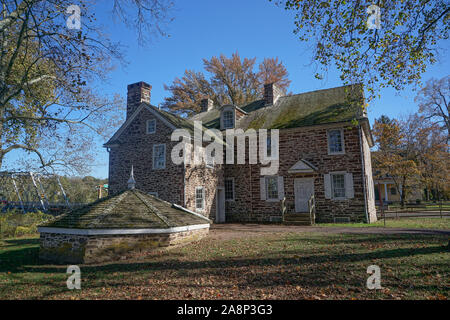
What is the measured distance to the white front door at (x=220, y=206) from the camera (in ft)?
63.9

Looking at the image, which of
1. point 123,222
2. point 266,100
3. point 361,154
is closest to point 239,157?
point 266,100

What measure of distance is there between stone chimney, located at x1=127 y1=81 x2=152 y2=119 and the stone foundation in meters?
11.0

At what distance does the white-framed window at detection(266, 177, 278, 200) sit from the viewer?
1859cm

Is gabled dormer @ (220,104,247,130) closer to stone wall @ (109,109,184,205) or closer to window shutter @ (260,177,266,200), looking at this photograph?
window shutter @ (260,177,266,200)

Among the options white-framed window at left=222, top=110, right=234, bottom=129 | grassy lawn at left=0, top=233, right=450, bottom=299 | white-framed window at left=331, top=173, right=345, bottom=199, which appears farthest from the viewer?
white-framed window at left=222, top=110, right=234, bottom=129

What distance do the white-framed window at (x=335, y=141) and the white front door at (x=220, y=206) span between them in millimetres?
7736

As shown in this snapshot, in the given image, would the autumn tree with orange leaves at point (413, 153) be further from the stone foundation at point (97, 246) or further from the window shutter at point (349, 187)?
the stone foundation at point (97, 246)

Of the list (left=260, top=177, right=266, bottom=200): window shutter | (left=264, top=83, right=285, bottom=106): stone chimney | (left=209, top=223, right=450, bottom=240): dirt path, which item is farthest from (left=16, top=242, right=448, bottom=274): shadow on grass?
(left=264, top=83, right=285, bottom=106): stone chimney

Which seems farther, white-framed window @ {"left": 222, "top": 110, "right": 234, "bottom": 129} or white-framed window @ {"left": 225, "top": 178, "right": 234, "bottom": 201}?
white-framed window @ {"left": 222, "top": 110, "right": 234, "bottom": 129}

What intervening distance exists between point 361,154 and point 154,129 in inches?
493

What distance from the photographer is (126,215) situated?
31.8ft

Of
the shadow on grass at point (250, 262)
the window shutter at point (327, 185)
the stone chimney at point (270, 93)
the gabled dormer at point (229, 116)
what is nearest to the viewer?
the shadow on grass at point (250, 262)

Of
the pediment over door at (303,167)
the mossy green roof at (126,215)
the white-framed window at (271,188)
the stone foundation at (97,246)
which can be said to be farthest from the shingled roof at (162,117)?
the stone foundation at (97,246)
